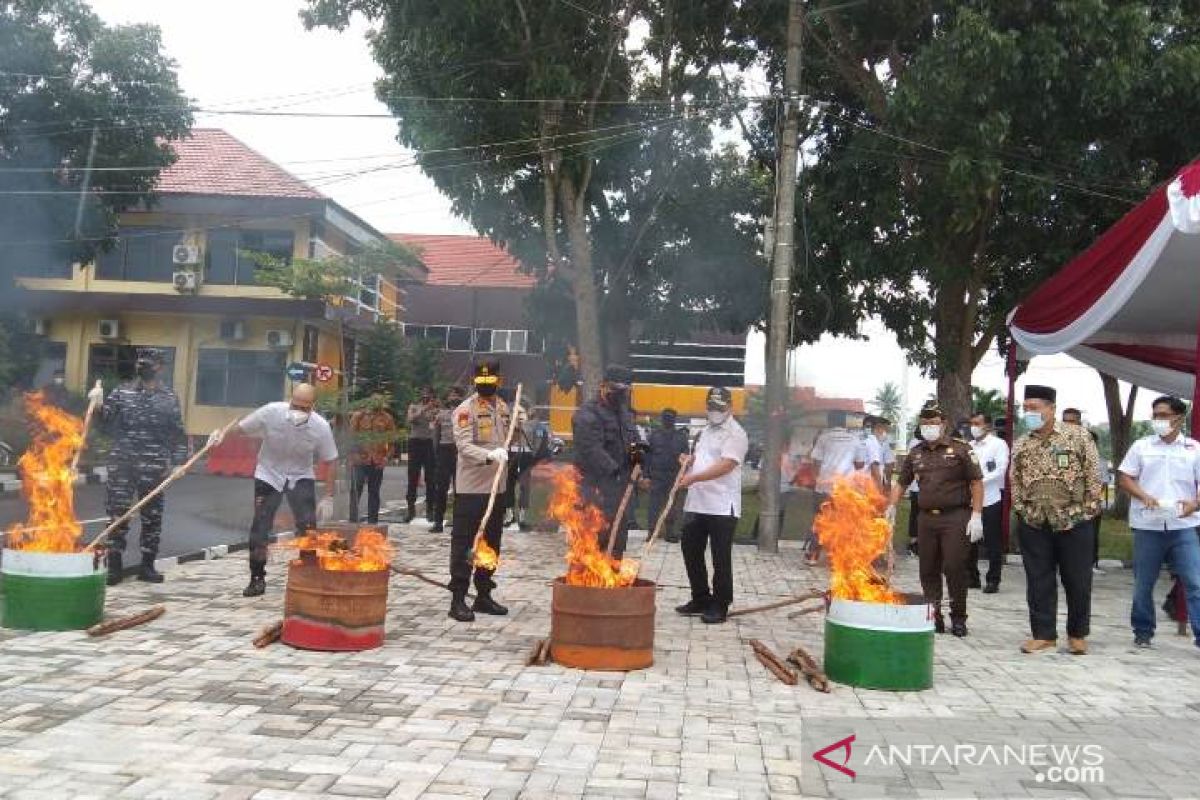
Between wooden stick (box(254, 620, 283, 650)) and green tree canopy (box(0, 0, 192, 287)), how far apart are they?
14.2 metres

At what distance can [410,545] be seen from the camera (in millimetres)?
11742

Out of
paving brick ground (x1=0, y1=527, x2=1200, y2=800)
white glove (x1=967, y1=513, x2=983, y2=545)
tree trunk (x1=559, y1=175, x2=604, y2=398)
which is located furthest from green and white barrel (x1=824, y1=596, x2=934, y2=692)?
tree trunk (x1=559, y1=175, x2=604, y2=398)

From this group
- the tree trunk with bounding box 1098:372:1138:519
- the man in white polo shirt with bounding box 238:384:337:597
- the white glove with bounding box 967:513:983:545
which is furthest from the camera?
Result: the tree trunk with bounding box 1098:372:1138:519

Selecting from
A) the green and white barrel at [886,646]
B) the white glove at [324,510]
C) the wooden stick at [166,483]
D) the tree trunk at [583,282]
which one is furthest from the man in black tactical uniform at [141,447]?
the tree trunk at [583,282]

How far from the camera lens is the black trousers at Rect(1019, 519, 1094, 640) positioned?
728cm

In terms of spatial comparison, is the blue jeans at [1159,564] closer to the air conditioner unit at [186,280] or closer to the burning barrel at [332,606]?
the burning barrel at [332,606]

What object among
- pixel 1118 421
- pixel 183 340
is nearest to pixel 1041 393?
pixel 1118 421

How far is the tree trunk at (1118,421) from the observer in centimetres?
2308

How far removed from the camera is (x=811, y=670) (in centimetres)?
612

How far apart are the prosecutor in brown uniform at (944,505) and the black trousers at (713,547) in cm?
130

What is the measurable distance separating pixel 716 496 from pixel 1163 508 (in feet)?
11.2

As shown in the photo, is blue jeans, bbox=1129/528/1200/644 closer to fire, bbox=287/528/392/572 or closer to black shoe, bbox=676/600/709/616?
black shoe, bbox=676/600/709/616

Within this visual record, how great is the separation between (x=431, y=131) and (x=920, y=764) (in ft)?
45.3

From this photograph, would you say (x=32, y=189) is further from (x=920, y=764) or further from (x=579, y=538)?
(x=920, y=764)
